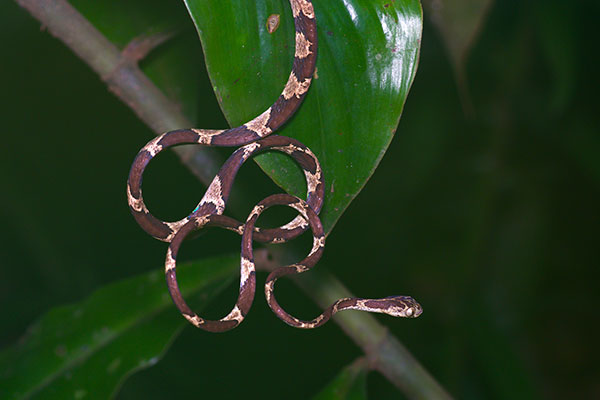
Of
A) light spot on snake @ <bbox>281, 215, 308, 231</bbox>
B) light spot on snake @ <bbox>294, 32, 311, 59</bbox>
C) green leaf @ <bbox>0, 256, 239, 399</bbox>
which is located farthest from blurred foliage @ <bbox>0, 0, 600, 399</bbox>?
light spot on snake @ <bbox>294, 32, 311, 59</bbox>

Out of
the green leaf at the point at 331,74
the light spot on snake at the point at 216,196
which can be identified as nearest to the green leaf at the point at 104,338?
the light spot on snake at the point at 216,196

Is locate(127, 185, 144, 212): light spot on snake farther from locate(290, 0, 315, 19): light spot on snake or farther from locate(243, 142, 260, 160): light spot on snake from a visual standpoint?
locate(290, 0, 315, 19): light spot on snake

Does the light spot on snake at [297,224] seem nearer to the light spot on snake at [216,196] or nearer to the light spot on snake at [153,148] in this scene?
the light spot on snake at [216,196]

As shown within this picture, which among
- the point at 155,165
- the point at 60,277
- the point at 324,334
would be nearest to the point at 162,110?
the point at 155,165

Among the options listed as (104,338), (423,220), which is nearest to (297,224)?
(104,338)

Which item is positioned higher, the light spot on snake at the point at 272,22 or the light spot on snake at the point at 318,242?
the light spot on snake at the point at 272,22

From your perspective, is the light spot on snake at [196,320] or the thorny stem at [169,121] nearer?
the light spot on snake at [196,320]
